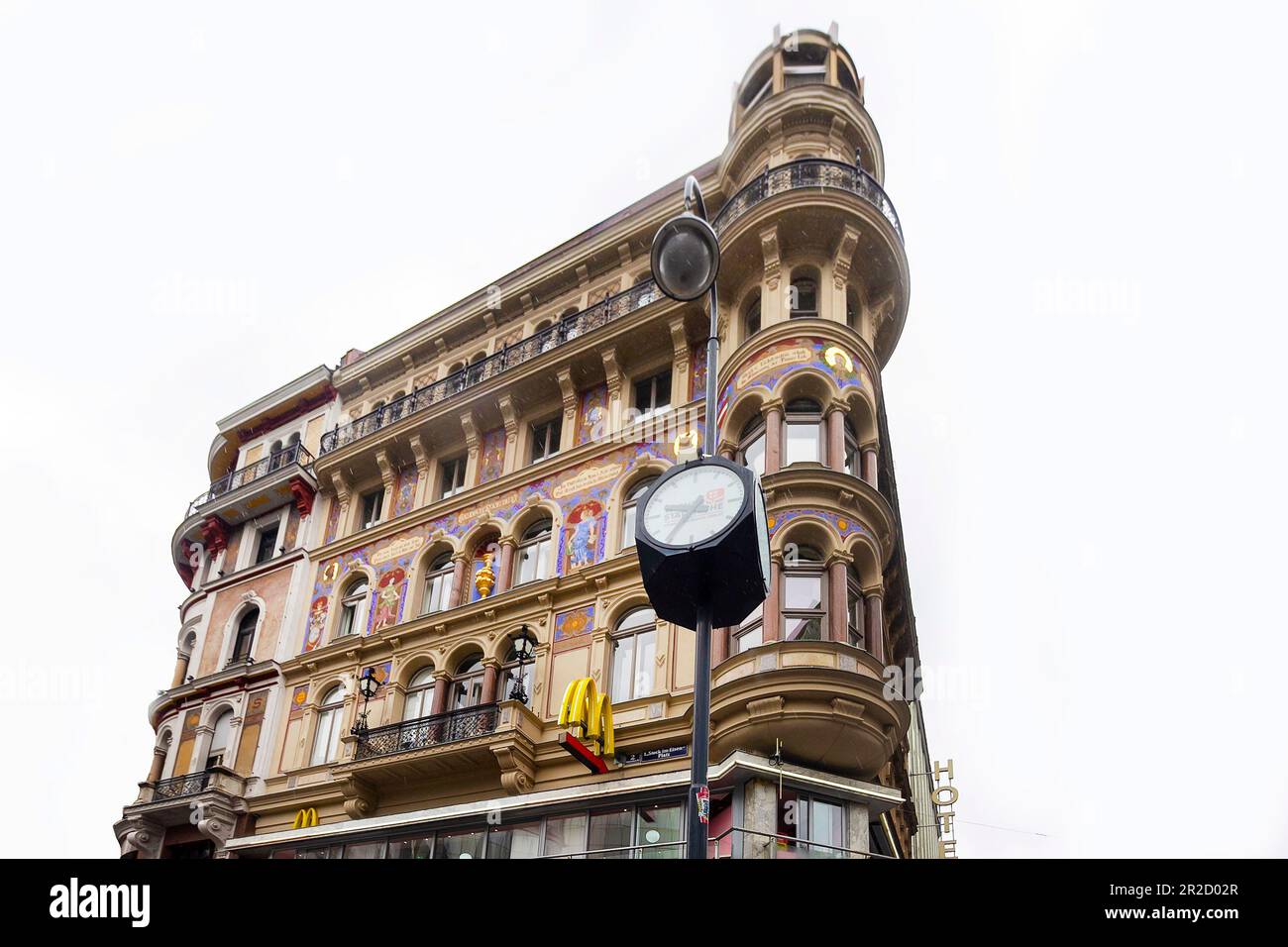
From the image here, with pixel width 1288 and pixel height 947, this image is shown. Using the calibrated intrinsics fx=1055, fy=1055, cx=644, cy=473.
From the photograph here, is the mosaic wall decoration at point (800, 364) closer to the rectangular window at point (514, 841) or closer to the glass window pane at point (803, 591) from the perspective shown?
the glass window pane at point (803, 591)

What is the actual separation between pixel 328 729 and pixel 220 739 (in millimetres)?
3878

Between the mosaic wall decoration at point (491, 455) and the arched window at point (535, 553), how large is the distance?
7.58 feet

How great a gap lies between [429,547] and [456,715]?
602cm

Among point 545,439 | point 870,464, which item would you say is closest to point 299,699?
point 545,439

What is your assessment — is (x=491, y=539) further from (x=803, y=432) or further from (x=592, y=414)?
(x=803, y=432)

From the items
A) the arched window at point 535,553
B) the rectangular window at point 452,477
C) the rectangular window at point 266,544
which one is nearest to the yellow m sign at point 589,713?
the arched window at point 535,553

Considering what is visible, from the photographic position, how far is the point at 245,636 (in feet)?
94.8

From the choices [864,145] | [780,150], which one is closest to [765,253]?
[780,150]

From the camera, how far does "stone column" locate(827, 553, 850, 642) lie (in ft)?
58.6

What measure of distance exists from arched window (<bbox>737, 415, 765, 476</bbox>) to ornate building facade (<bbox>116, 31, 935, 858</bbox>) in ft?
0.21

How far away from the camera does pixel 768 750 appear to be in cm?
1700

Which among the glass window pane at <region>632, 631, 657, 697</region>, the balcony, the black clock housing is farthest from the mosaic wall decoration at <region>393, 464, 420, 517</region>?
the black clock housing

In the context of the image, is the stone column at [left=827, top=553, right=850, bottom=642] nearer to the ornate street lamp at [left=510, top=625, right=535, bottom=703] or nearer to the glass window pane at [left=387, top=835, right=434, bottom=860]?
the ornate street lamp at [left=510, top=625, right=535, bottom=703]
